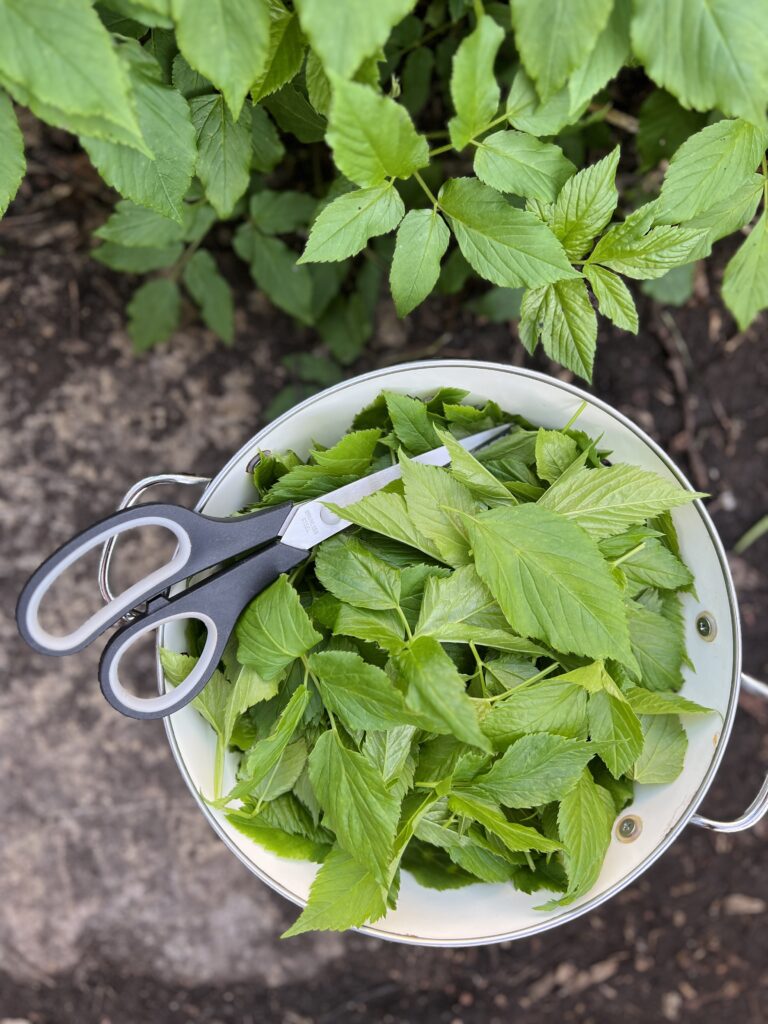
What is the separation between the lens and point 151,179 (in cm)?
63

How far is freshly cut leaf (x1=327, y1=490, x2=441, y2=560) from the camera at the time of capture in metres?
0.68

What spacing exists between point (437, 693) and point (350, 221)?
1.12ft

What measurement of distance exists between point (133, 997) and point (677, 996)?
0.70 metres

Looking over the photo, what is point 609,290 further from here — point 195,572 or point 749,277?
point 195,572

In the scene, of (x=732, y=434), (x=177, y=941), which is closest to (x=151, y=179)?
(x=732, y=434)

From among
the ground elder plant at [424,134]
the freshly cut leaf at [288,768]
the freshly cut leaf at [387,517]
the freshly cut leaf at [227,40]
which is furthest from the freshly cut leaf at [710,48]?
the freshly cut leaf at [288,768]

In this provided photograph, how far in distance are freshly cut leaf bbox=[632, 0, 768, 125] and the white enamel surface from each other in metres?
0.27

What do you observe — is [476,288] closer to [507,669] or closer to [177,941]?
[507,669]

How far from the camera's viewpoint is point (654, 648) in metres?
0.75

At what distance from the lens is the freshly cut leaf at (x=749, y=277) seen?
0.71 meters

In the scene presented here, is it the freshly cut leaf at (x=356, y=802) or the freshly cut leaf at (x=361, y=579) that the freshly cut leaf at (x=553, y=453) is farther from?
the freshly cut leaf at (x=356, y=802)

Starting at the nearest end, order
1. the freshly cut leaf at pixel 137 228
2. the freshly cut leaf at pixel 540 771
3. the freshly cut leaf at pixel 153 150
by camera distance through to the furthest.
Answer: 1. the freshly cut leaf at pixel 153 150
2. the freshly cut leaf at pixel 540 771
3. the freshly cut leaf at pixel 137 228

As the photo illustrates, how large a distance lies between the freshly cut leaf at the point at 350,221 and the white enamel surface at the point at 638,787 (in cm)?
16

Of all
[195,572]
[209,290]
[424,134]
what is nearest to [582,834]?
[195,572]
